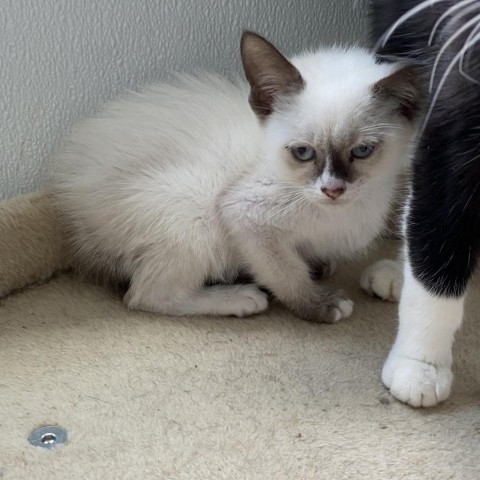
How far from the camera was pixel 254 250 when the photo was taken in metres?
1.31

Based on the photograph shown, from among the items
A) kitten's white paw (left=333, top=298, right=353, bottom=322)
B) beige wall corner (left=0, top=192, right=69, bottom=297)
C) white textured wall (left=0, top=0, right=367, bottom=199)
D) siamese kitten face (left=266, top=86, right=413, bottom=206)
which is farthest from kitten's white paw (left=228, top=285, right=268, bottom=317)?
white textured wall (left=0, top=0, right=367, bottom=199)

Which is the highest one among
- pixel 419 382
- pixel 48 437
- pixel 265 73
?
pixel 265 73

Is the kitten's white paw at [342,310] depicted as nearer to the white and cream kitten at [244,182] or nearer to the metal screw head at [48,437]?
the white and cream kitten at [244,182]

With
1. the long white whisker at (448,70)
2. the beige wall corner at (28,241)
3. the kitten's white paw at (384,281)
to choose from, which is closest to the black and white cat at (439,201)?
the long white whisker at (448,70)

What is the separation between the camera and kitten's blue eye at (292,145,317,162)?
122cm

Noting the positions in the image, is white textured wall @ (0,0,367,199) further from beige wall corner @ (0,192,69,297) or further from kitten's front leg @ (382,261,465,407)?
kitten's front leg @ (382,261,465,407)

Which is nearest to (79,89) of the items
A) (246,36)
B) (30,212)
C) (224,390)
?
(30,212)

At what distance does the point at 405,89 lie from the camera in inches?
46.6

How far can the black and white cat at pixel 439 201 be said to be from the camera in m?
0.93

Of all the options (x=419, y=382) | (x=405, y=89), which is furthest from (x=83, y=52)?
(x=419, y=382)

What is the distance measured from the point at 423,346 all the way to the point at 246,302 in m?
0.34

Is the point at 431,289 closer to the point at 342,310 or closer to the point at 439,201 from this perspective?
the point at 439,201

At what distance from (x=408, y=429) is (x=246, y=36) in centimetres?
64

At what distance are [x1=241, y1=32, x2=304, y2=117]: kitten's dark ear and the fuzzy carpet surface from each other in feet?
Answer: 1.28
